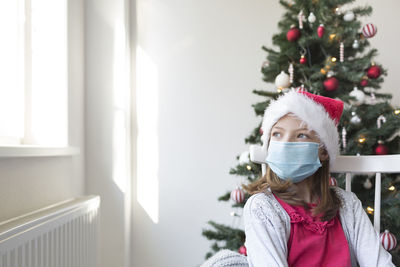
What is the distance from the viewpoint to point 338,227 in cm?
106

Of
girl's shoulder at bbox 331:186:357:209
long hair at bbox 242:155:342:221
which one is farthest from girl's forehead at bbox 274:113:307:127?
girl's shoulder at bbox 331:186:357:209

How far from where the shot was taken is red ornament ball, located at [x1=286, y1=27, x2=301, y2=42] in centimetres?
166

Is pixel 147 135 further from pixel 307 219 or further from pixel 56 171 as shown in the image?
pixel 307 219

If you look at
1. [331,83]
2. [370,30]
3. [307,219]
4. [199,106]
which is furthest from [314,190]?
[199,106]

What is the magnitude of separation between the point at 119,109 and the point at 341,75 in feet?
4.06

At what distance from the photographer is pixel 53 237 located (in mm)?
1164

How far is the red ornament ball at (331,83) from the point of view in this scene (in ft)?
5.22

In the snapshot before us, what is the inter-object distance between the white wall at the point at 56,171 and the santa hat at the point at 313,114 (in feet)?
2.93

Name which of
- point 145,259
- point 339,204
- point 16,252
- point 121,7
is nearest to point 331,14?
point 339,204

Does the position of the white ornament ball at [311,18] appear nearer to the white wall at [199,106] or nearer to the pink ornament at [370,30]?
the pink ornament at [370,30]

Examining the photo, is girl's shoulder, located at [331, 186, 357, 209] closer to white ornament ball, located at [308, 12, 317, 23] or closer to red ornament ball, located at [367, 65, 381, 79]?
red ornament ball, located at [367, 65, 381, 79]

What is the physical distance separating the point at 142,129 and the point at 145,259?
854 mm

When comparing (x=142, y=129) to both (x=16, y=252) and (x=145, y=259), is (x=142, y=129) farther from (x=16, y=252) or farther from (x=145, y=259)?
(x=16, y=252)

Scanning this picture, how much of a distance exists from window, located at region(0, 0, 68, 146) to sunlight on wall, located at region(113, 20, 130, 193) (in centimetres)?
35
